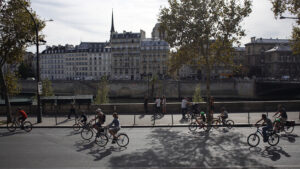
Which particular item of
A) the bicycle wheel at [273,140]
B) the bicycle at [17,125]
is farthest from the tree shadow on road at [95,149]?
the bicycle wheel at [273,140]

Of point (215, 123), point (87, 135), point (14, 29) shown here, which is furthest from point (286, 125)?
point (14, 29)

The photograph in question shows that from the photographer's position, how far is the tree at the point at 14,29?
17.5m

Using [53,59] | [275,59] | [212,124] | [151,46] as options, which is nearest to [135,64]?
[151,46]

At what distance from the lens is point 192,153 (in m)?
10.5

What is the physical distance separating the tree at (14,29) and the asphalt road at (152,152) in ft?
21.7

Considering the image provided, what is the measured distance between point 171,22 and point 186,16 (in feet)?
4.36

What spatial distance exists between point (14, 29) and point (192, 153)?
15723mm

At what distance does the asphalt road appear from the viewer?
Answer: 9273 mm

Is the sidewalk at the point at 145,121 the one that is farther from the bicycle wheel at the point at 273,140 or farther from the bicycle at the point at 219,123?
the bicycle wheel at the point at 273,140

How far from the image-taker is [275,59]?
85062mm

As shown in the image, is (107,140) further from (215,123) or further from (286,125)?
(286,125)

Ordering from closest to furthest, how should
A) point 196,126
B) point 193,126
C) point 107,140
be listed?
1. point 107,140
2. point 196,126
3. point 193,126

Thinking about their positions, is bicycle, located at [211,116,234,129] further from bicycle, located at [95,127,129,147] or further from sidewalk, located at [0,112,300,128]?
bicycle, located at [95,127,129,147]

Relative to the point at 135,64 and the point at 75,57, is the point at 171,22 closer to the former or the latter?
the point at 135,64
